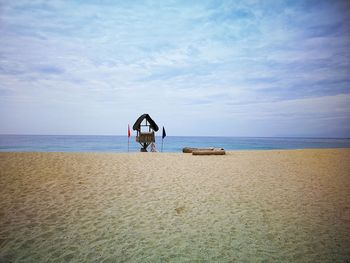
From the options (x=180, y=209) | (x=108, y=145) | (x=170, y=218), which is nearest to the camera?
(x=170, y=218)

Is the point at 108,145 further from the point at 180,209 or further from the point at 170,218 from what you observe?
the point at 170,218

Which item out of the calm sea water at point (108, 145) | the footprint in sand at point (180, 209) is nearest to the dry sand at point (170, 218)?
the footprint in sand at point (180, 209)

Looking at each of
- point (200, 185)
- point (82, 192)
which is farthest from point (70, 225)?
point (200, 185)

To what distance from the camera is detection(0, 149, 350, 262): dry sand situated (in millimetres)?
4312

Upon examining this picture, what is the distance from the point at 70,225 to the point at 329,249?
576 centimetres

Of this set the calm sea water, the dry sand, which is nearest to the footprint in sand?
the dry sand

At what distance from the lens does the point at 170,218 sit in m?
5.91

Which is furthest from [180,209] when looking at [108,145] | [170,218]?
[108,145]

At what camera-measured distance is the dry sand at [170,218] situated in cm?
431

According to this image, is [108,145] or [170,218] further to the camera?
[108,145]

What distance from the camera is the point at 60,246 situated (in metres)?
4.47

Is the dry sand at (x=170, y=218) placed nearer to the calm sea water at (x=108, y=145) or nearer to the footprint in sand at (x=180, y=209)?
the footprint in sand at (x=180, y=209)

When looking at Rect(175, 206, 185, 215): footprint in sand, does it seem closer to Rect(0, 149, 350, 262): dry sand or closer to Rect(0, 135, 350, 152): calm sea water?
Rect(0, 149, 350, 262): dry sand

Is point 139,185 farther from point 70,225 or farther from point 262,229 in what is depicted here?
point 262,229
